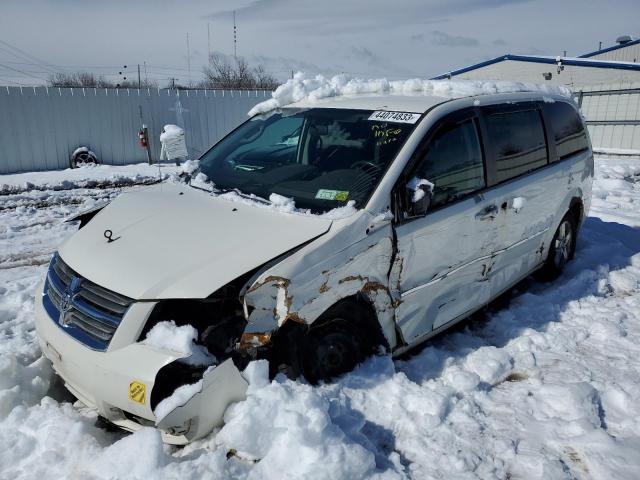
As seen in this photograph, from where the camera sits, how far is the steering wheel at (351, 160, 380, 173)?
3.47 metres

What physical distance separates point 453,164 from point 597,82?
19.5 meters

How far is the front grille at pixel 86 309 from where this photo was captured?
2717mm

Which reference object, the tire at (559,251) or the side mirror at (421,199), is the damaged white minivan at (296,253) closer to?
the side mirror at (421,199)

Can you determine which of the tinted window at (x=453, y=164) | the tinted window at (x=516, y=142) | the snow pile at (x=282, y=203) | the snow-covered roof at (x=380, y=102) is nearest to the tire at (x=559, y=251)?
the tinted window at (x=516, y=142)

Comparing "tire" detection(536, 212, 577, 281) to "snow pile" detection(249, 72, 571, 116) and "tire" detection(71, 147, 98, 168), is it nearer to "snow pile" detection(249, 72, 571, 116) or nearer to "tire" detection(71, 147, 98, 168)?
"snow pile" detection(249, 72, 571, 116)

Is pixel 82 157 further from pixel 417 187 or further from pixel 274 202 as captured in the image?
pixel 417 187

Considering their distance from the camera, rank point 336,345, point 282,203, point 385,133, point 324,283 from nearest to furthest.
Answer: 1. point 324,283
2. point 336,345
3. point 282,203
4. point 385,133

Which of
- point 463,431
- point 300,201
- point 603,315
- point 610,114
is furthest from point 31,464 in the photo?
point 610,114

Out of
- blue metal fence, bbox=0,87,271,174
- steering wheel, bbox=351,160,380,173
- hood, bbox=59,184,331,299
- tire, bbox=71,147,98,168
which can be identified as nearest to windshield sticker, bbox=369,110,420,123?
steering wheel, bbox=351,160,380,173

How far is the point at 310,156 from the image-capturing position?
3883 mm

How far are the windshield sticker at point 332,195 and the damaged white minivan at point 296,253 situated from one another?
0.01 m

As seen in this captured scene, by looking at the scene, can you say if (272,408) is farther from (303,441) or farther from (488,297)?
(488,297)

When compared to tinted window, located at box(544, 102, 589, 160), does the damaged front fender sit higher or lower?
lower

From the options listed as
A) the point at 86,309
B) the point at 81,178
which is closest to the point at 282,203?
the point at 86,309
